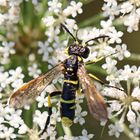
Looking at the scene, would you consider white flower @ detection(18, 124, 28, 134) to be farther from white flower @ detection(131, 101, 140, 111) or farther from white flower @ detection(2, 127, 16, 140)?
white flower @ detection(131, 101, 140, 111)

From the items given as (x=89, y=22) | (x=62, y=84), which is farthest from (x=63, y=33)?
(x=62, y=84)

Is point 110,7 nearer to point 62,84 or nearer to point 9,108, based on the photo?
point 62,84

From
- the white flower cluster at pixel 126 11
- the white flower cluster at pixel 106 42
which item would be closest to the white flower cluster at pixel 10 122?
the white flower cluster at pixel 106 42

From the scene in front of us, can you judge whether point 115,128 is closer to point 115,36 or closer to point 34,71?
point 115,36

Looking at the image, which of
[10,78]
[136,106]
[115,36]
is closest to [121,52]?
[115,36]

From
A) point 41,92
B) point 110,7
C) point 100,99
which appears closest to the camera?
point 100,99

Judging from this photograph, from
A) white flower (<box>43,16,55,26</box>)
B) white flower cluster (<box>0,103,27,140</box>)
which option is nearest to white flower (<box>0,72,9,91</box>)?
white flower cluster (<box>0,103,27,140</box>)

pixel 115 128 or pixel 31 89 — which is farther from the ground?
pixel 31 89
